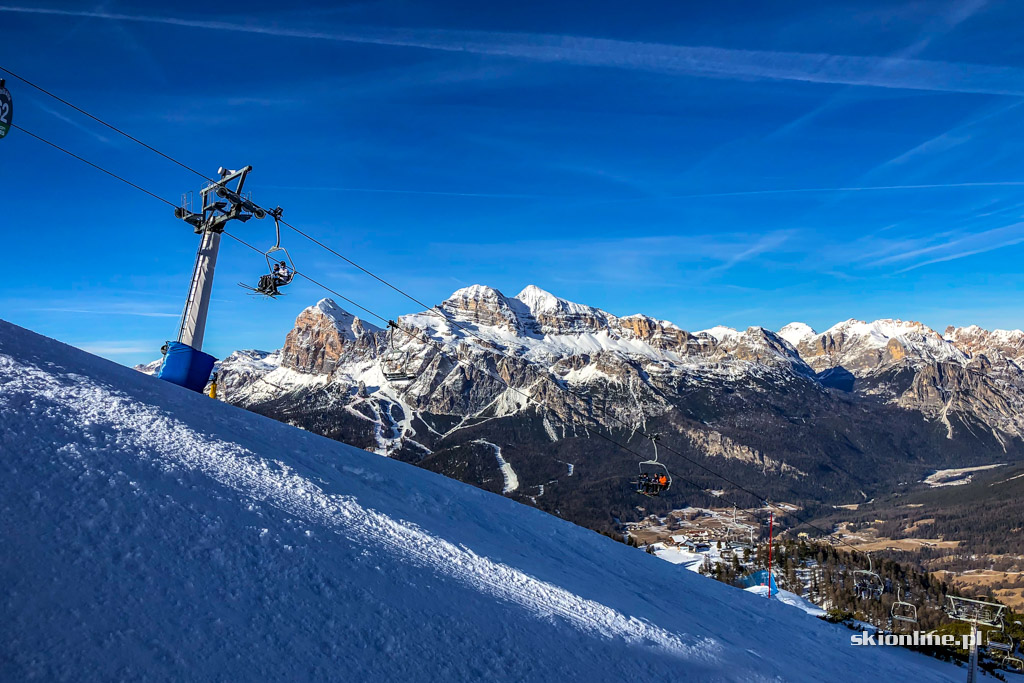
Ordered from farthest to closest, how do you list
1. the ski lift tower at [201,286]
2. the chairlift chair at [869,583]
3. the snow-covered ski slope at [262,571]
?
the chairlift chair at [869,583] → the ski lift tower at [201,286] → the snow-covered ski slope at [262,571]

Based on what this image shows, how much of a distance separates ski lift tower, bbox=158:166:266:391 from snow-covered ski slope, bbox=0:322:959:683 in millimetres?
2947

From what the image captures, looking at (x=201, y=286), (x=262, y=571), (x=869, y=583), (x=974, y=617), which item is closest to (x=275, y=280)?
(x=201, y=286)

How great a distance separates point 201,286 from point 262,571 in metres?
12.9

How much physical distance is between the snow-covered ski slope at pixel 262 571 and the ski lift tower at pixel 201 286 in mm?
2947

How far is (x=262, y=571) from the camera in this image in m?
8.67

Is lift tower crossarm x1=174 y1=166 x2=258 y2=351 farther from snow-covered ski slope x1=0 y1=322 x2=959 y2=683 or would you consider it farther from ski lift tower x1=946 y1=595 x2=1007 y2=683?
ski lift tower x1=946 y1=595 x2=1007 y2=683

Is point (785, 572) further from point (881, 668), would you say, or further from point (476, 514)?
point (476, 514)

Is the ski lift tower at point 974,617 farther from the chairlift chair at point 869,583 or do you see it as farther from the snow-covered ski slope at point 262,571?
the chairlift chair at point 869,583

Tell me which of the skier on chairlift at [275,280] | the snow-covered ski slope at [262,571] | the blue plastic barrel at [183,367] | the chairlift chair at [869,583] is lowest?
the chairlift chair at [869,583]

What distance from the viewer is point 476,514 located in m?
15.9

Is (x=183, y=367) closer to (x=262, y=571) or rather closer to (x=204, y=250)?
(x=204, y=250)

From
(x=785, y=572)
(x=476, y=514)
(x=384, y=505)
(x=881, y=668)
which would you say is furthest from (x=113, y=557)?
(x=785, y=572)

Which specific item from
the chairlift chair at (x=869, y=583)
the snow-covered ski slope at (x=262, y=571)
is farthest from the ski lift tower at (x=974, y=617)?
the chairlift chair at (x=869, y=583)

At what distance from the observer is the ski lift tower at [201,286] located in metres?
18.2
